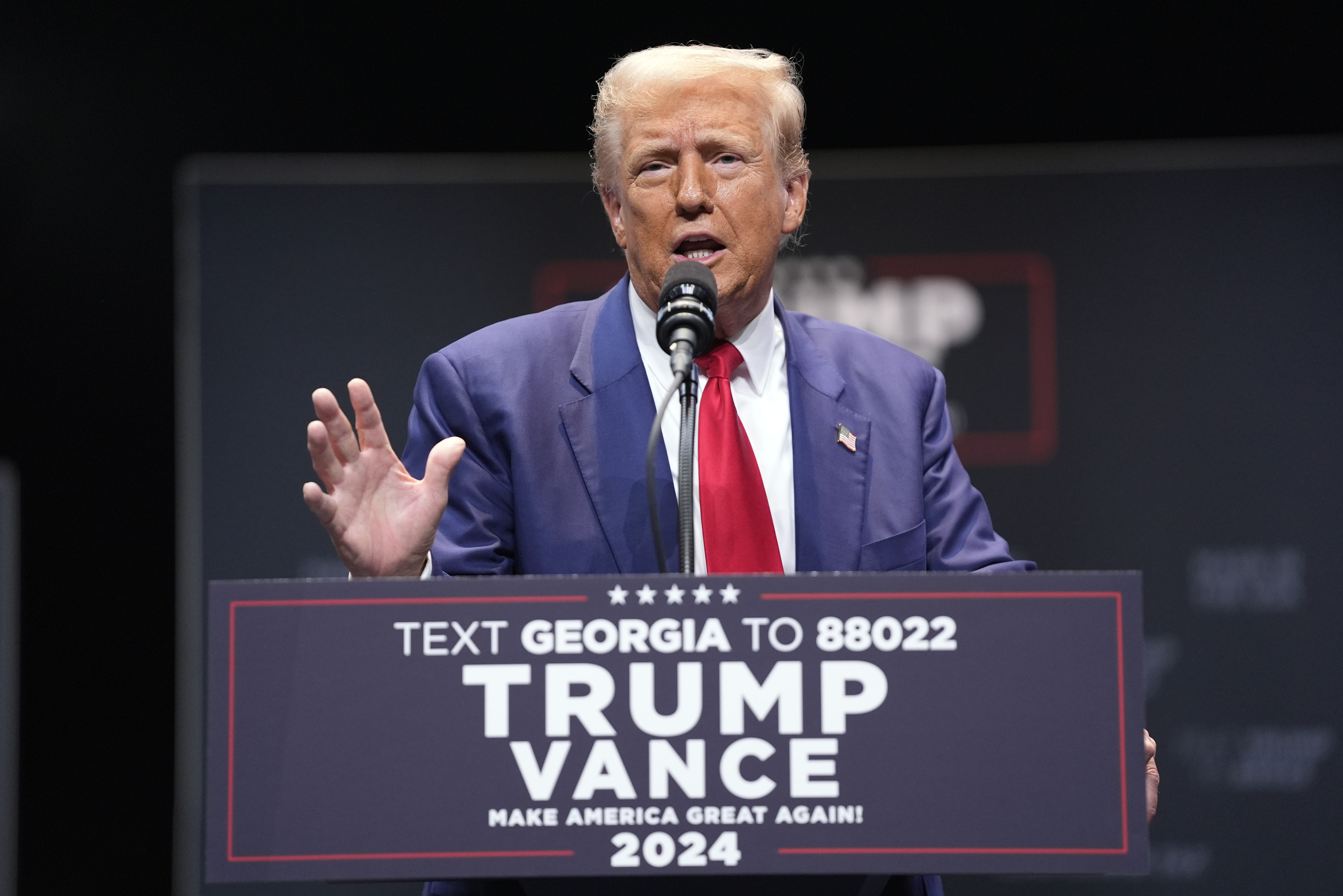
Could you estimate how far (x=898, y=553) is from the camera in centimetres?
176

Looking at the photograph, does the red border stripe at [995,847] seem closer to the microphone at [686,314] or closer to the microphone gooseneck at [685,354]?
the microphone gooseneck at [685,354]

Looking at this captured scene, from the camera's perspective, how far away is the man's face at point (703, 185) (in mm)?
1811

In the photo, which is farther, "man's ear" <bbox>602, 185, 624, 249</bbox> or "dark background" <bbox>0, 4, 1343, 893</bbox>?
"dark background" <bbox>0, 4, 1343, 893</bbox>

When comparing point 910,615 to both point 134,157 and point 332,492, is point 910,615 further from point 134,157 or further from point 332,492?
point 134,157

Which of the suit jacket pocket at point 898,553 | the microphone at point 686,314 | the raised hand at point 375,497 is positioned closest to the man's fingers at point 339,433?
the raised hand at point 375,497

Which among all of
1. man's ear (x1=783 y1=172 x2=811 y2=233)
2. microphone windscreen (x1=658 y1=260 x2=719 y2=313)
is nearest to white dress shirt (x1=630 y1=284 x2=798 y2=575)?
man's ear (x1=783 y1=172 x2=811 y2=233)

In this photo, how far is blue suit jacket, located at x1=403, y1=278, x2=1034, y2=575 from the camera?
1720 mm

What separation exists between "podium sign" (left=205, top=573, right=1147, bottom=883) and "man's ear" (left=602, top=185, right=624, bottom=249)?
0.88 m

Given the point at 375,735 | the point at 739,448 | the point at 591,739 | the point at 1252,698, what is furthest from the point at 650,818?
the point at 1252,698

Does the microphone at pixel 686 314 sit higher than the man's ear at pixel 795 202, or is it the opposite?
the man's ear at pixel 795 202

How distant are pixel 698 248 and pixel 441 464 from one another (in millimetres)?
570

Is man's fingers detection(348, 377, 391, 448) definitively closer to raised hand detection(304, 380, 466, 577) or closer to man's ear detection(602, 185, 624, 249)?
raised hand detection(304, 380, 466, 577)

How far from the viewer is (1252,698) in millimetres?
3162

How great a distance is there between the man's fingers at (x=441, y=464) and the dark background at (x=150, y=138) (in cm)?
198
